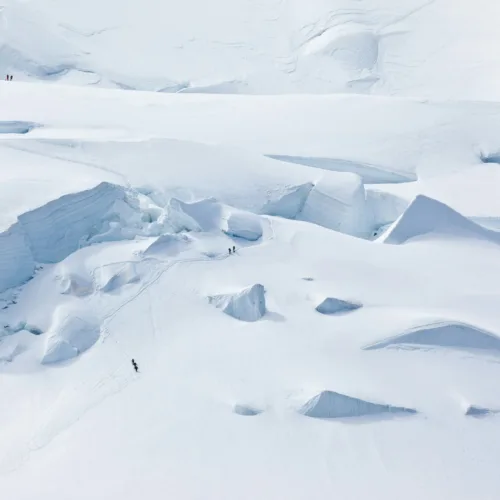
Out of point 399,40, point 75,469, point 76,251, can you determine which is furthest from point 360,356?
point 399,40

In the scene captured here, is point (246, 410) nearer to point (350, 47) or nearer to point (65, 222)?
point (65, 222)

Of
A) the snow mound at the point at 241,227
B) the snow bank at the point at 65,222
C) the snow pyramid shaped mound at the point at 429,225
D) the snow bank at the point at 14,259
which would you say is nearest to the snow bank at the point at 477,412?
the snow pyramid shaped mound at the point at 429,225

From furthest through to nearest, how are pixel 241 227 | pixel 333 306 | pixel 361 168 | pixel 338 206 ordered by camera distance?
1. pixel 361 168
2. pixel 338 206
3. pixel 241 227
4. pixel 333 306

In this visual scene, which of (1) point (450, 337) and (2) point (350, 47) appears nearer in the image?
(1) point (450, 337)

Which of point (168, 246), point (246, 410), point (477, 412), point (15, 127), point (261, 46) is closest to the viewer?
point (246, 410)

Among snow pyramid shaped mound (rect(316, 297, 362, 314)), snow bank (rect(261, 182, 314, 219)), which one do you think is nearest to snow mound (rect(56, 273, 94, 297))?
snow pyramid shaped mound (rect(316, 297, 362, 314))

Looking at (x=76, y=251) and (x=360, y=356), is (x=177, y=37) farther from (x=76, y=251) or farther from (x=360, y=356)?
(x=360, y=356)

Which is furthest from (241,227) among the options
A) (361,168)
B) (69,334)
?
(361,168)

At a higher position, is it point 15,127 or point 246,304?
point 15,127
